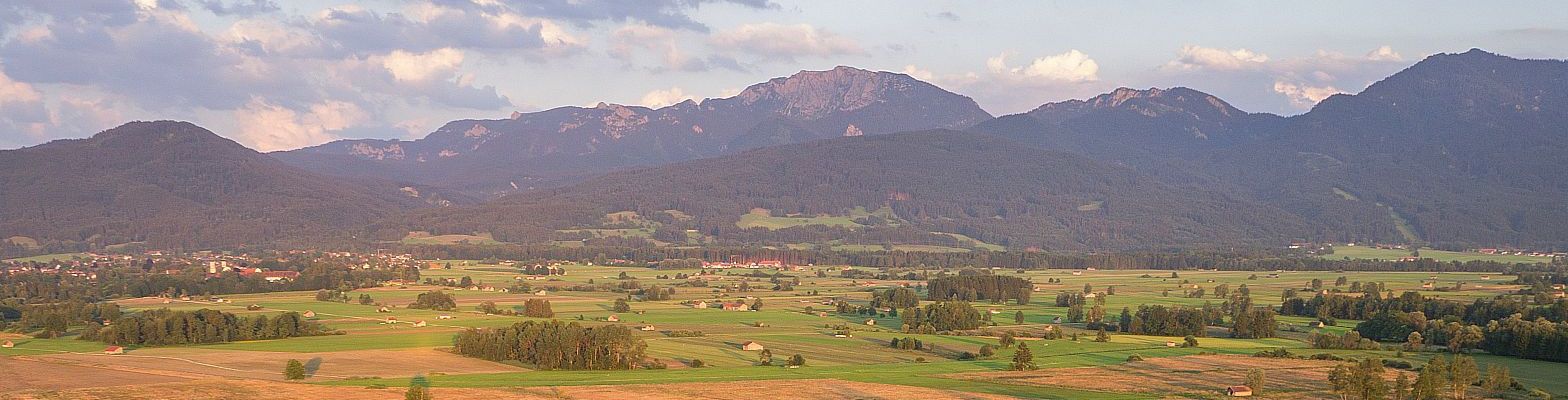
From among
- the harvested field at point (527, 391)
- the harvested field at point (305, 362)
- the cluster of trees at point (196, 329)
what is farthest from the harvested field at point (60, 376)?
the cluster of trees at point (196, 329)

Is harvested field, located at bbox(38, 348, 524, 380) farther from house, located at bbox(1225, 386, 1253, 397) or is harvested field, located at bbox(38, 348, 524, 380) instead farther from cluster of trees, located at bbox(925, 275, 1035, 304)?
cluster of trees, located at bbox(925, 275, 1035, 304)

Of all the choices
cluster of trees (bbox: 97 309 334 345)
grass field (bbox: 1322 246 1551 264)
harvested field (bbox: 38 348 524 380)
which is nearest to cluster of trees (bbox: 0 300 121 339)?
cluster of trees (bbox: 97 309 334 345)

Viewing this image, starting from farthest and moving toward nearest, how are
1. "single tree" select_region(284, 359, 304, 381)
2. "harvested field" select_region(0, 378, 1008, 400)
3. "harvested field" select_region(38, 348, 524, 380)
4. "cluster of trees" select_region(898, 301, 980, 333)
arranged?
"cluster of trees" select_region(898, 301, 980, 333), "harvested field" select_region(38, 348, 524, 380), "single tree" select_region(284, 359, 304, 381), "harvested field" select_region(0, 378, 1008, 400)

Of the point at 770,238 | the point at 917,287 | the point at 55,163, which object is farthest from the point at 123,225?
the point at 917,287

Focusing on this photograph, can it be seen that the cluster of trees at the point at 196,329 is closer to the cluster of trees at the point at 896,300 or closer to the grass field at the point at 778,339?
the grass field at the point at 778,339

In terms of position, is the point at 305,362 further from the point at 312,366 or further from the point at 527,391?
the point at 527,391
